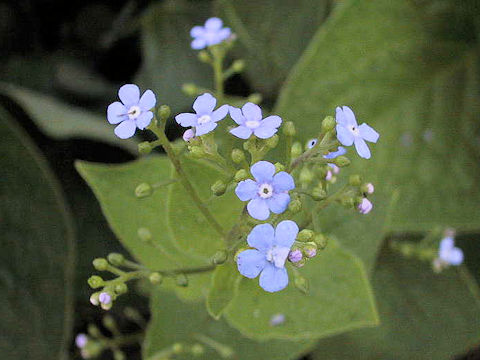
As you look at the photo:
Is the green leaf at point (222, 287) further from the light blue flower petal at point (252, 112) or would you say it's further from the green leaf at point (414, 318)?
the green leaf at point (414, 318)

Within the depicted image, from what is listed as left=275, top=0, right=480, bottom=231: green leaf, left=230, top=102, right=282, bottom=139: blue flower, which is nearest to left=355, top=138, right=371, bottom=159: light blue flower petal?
left=230, top=102, right=282, bottom=139: blue flower

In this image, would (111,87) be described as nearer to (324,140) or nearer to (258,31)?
(258,31)

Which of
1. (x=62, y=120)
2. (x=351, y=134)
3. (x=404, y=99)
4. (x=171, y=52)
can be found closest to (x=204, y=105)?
(x=351, y=134)

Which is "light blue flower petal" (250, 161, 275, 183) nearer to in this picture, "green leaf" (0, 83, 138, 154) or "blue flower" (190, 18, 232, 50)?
"blue flower" (190, 18, 232, 50)

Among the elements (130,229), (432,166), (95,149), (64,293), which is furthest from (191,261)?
(432,166)

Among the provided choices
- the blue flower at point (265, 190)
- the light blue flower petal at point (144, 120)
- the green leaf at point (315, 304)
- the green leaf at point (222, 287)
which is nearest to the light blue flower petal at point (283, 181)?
the blue flower at point (265, 190)

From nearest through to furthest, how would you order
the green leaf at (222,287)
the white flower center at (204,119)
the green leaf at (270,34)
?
the white flower center at (204,119), the green leaf at (222,287), the green leaf at (270,34)
